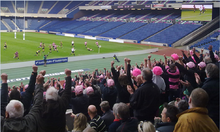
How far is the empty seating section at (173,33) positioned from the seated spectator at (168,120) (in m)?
38.9

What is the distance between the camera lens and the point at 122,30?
54031 mm

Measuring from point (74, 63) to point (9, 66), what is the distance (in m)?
6.96

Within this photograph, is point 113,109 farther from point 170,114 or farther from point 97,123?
point 170,114

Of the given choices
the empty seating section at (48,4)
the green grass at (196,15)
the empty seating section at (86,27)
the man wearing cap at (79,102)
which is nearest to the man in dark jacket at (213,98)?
the man wearing cap at (79,102)

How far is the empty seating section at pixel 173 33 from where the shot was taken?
143ft

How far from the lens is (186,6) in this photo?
42.4 m

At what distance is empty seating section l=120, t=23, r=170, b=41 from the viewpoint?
48.1 m

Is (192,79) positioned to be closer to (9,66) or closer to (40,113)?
(40,113)

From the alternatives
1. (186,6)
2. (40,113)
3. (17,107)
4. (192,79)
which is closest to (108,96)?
(192,79)

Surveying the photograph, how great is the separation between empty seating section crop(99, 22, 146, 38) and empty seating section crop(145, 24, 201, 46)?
326 inches

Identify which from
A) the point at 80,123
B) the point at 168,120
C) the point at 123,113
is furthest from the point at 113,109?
the point at 168,120

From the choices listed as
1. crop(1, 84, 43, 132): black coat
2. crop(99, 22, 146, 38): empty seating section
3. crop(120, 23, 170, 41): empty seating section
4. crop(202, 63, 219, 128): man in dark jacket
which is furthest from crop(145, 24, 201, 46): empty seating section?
crop(1, 84, 43, 132): black coat

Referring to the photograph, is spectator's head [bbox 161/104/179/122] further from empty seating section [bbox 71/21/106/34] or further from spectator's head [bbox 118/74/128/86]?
empty seating section [bbox 71/21/106/34]

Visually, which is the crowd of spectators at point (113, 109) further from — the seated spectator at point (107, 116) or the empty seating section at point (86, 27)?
the empty seating section at point (86, 27)
